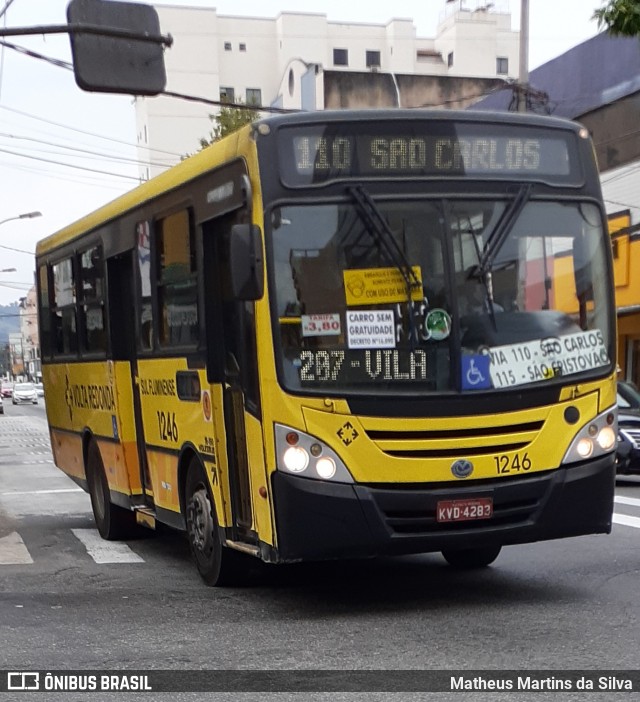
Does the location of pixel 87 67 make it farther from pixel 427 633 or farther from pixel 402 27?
pixel 402 27

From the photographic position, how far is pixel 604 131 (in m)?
30.8

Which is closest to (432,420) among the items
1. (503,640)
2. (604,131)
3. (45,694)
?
(503,640)

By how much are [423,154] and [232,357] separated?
5.97 ft

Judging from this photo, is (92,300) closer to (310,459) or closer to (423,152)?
(423,152)

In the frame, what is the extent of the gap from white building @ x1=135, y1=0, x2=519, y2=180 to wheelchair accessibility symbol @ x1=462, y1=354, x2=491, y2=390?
6820cm

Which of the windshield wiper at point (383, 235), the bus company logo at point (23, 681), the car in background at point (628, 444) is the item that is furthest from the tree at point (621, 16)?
the bus company logo at point (23, 681)

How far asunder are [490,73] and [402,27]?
612cm

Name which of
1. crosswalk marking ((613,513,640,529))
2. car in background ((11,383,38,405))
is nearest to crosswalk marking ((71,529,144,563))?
crosswalk marking ((613,513,640,529))

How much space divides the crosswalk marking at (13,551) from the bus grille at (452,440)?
14.6 feet

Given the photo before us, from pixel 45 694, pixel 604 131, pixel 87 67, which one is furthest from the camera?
pixel 604 131

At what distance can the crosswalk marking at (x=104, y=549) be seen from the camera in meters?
11.1

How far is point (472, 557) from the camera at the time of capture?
9.74m

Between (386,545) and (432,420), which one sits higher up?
(432,420)

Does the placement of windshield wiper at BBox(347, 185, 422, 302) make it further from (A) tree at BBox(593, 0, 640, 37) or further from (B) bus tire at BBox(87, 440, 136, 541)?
(A) tree at BBox(593, 0, 640, 37)
